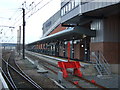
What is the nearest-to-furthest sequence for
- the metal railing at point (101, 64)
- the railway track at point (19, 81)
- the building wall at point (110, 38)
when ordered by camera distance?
the railway track at point (19, 81), the metal railing at point (101, 64), the building wall at point (110, 38)

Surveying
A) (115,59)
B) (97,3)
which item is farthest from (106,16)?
(115,59)

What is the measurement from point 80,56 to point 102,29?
1033 centimetres

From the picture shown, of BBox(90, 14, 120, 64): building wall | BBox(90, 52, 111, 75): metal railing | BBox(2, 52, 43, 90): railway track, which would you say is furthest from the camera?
A: BBox(90, 14, 120, 64): building wall

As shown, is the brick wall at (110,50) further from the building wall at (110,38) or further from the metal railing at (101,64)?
the metal railing at (101,64)

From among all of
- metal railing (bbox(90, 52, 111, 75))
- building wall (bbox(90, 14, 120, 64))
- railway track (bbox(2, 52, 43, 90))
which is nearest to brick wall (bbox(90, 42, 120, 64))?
building wall (bbox(90, 14, 120, 64))

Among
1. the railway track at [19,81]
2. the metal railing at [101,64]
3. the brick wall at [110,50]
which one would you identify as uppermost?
the brick wall at [110,50]

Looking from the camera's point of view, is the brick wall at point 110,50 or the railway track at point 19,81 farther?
the brick wall at point 110,50

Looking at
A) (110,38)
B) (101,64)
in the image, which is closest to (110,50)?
(110,38)

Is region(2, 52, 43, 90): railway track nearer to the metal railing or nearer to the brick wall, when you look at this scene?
the metal railing

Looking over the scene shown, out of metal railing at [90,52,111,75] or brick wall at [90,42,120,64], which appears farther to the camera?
brick wall at [90,42,120,64]

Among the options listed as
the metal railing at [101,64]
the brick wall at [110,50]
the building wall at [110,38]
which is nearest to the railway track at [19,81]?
the metal railing at [101,64]

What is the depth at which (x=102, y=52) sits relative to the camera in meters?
16.2

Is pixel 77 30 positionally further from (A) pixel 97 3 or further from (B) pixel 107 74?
(B) pixel 107 74

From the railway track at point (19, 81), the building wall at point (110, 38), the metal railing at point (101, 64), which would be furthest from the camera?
the building wall at point (110, 38)
